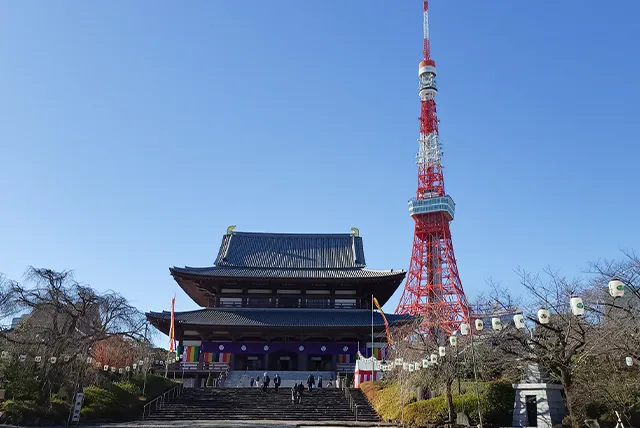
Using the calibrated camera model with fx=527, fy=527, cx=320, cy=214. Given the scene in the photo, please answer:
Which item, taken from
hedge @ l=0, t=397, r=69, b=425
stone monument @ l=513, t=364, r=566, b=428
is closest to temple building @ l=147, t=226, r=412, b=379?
hedge @ l=0, t=397, r=69, b=425

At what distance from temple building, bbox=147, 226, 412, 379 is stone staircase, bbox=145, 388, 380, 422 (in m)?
7.45

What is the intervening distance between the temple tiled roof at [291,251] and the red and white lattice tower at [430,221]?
6.60 meters

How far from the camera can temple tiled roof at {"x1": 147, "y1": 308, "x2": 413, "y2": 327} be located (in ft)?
128

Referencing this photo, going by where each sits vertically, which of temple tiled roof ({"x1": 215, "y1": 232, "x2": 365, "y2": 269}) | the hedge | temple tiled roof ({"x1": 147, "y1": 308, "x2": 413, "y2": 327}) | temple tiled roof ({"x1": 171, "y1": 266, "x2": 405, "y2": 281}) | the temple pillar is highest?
temple tiled roof ({"x1": 215, "y1": 232, "x2": 365, "y2": 269})

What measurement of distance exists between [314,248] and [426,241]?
12.7 metres

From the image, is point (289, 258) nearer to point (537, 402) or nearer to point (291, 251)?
point (291, 251)

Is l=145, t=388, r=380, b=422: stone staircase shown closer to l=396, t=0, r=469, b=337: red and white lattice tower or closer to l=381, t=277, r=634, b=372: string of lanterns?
l=381, t=277, r=634, b=372: string of lanterns

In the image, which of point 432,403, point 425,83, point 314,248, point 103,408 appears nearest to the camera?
point 432,403

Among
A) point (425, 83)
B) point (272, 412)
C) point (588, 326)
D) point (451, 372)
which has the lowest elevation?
point (272, 412)

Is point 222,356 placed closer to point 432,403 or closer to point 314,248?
point 314,248

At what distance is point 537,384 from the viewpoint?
20922 mm

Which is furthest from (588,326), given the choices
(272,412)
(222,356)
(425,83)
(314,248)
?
(425,83)

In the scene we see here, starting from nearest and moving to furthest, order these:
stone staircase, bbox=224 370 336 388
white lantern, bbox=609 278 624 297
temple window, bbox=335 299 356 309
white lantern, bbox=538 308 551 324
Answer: white lantern, bbox=609 278 624 297 < white lantern, bbox=538 308 551 324 < stone staircase, bbox=224 370 336 388 < temple window, bbox=335 299 356 309

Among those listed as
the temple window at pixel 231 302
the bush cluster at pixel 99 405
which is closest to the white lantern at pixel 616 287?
the bush cluster at pixel 99 405
